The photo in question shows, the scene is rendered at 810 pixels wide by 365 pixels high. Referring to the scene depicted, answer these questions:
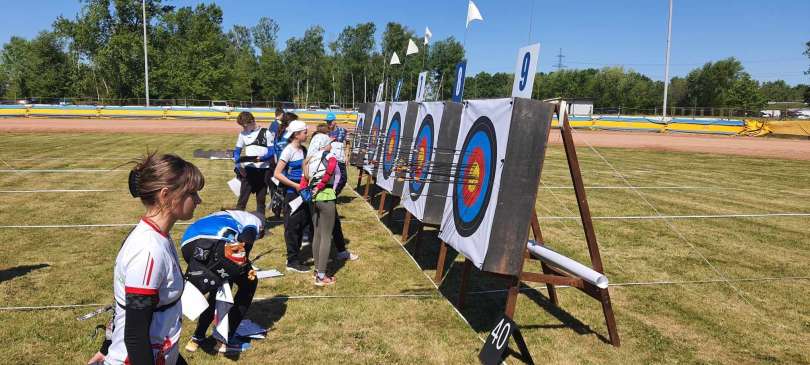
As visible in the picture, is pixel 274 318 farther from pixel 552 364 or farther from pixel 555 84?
pixel 555 84

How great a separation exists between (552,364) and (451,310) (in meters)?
1.31

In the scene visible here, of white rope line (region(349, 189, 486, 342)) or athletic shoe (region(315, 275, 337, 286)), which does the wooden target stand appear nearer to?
white rope line (region(349, 189, 486, 342))

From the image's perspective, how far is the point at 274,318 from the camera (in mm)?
4953

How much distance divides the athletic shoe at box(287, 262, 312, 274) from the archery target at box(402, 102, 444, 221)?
62.4 inches

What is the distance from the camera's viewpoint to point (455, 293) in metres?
5.79

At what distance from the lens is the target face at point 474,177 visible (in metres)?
4.69

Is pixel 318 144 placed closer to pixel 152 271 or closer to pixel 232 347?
pixel 232 347

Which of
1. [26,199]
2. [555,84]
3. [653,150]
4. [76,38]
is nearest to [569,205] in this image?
[26,199]

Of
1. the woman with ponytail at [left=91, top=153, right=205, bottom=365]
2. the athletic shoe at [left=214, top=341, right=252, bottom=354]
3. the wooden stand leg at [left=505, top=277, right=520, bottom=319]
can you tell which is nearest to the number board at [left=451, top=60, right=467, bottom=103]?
the wooden stand leg at [left=505, top=277, right=520, bottom=319]

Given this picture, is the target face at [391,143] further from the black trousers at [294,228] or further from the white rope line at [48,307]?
the white rope line at [48,307]

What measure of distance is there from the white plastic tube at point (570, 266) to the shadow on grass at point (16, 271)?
5.99m

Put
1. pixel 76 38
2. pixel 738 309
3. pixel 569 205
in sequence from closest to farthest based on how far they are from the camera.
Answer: pixel 738 309 < pixel 569 205 < pixel 76 38

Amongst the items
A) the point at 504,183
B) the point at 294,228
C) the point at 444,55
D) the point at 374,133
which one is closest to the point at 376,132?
the point at 374,133

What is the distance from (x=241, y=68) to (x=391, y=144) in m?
81.6
